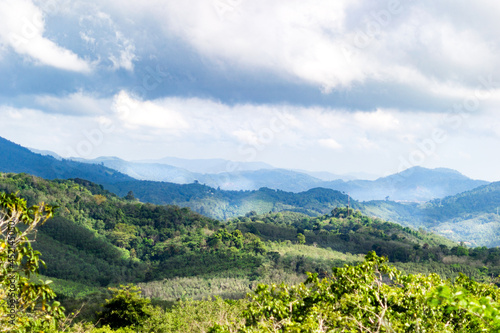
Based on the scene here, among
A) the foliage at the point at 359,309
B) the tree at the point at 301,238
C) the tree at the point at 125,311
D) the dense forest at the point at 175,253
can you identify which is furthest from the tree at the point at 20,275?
the tree at the point at 301,238

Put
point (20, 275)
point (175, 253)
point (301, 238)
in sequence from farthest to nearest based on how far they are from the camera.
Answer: point (301, 238) → point (175, 253) → point (20, 275)

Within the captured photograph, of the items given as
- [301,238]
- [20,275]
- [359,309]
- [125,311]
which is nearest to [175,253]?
[301,238]

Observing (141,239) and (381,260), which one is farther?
(141,239)

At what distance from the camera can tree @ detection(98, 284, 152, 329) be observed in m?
32.2

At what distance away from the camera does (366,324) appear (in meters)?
9.07

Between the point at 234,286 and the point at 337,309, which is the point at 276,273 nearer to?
the point at 234,286

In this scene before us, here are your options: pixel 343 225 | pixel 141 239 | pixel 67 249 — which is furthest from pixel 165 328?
pixel 343 225

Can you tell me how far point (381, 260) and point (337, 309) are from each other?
248 centimetres

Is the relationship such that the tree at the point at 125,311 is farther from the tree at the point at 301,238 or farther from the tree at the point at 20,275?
the tree at the point at 301,238

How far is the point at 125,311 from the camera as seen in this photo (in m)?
32.1

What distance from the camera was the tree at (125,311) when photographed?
3225 centimetres

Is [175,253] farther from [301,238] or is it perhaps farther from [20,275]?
[20,275]

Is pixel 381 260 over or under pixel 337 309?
over

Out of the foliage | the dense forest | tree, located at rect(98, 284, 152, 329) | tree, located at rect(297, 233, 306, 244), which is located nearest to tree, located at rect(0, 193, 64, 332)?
the foliage
